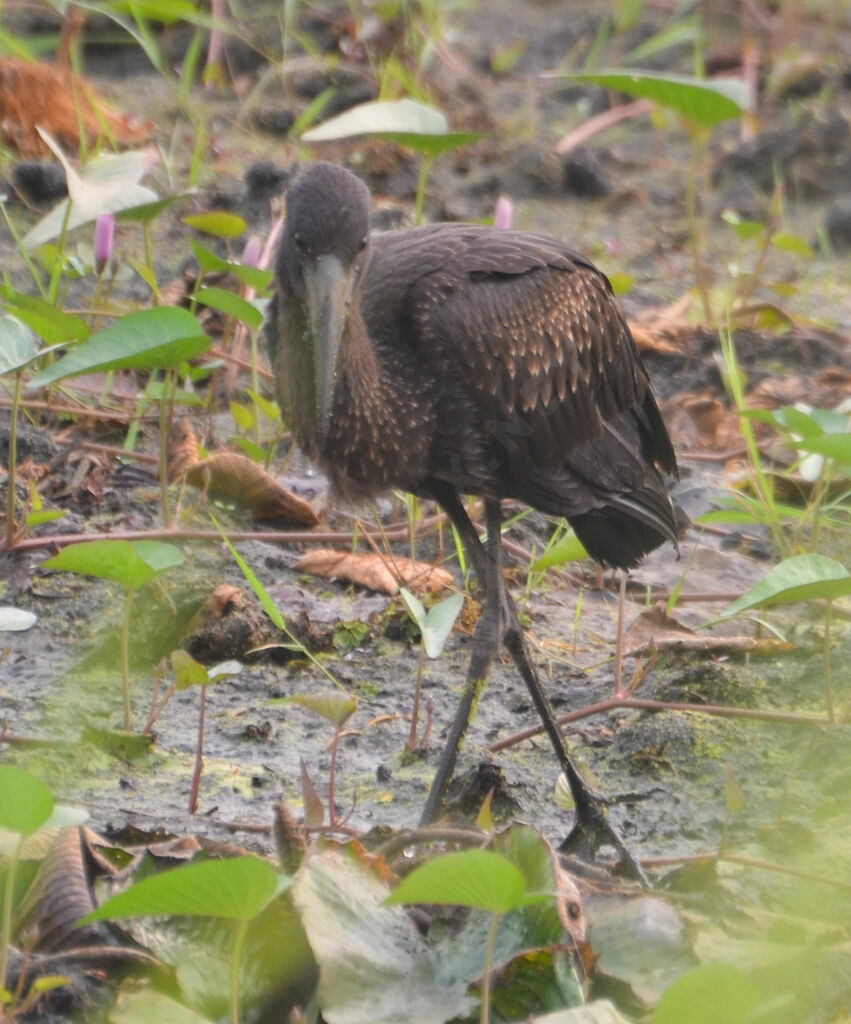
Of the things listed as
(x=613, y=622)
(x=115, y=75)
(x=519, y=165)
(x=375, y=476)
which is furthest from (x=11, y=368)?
(x=115, y=75)

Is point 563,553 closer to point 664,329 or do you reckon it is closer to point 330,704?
point 330,704

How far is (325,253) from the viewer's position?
3508mm

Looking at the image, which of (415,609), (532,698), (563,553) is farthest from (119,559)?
(563,553)

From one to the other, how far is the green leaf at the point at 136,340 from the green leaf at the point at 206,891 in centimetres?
157

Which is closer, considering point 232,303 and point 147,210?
point 232,303

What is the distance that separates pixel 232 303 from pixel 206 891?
2.19 metres

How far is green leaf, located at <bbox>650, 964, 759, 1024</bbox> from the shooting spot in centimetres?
221

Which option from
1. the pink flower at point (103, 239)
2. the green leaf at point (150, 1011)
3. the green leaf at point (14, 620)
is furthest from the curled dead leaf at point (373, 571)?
the green leaf at point (150, 1011)

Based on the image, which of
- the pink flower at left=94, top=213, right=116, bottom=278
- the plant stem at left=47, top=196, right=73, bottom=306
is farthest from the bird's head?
the pink flower at left=94, top=213, right=116, bottom=278

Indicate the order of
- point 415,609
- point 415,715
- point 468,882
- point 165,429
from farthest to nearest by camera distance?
point 165,429 < point 415,715 < point 415,609 < point 468,882

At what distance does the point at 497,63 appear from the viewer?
9070mm

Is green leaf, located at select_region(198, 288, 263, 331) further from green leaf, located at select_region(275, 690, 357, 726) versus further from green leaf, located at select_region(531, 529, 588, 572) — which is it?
green leaf, located at select_region(275, 690, 357, 726)

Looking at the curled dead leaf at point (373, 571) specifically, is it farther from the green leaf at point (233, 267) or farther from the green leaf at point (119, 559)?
the green leaf at point (119, 559)

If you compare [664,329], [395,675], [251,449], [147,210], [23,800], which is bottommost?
[395,675]
